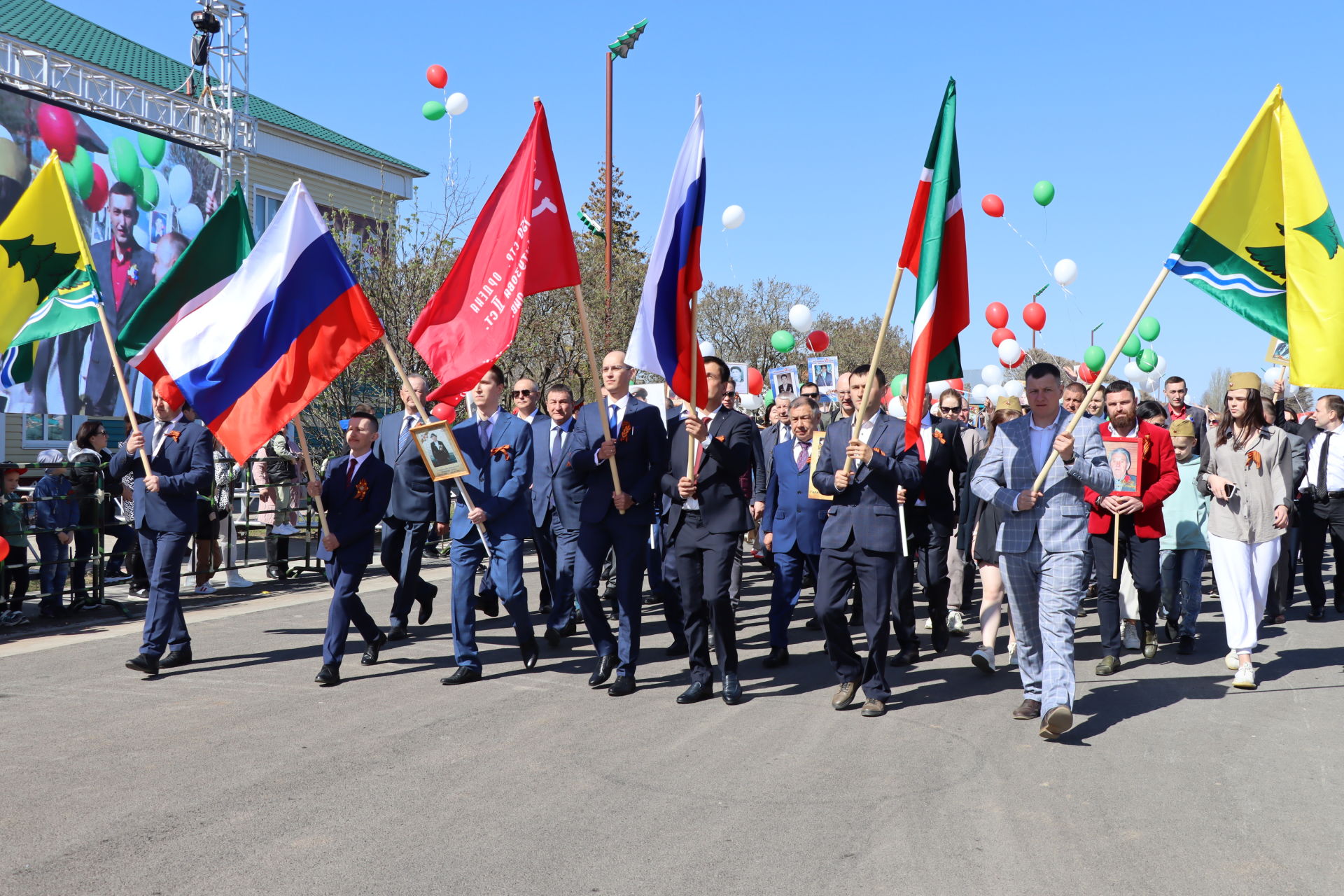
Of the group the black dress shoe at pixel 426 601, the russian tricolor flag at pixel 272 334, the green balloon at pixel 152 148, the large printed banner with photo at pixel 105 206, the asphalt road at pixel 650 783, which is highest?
the green balloon at pixel 152 148

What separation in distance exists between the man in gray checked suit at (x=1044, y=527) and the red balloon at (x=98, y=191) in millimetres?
15246

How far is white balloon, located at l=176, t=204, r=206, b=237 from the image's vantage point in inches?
753

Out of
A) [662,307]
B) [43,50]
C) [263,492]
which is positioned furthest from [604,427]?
[43,50]

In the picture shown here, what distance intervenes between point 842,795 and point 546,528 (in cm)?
517

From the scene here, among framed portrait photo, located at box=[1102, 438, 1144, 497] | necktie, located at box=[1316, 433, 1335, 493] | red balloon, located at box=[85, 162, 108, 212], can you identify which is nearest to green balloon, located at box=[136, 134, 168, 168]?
red balloon, located at box=[85, 162, 108, 212]

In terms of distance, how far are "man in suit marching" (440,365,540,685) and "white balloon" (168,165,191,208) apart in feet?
41.5

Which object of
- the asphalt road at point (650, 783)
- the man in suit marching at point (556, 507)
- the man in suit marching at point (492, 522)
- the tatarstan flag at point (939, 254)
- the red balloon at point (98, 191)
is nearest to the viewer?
the asphalt road at point (650, 783)

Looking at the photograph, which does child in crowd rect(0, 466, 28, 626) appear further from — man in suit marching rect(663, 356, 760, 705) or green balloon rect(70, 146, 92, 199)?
green balloon rect(70, 146, 92, 199)

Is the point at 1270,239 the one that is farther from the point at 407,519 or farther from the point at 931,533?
the point at 407,519

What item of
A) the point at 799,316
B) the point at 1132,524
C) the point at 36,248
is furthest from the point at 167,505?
the point at 799,316

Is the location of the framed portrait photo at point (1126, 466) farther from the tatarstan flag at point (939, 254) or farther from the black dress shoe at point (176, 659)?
the black dress shoe at point (176, 659)

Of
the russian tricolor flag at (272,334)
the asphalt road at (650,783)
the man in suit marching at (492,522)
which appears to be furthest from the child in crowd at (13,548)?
the man in suit marching at (492,522)

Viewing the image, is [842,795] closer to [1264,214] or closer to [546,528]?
[1264,214]

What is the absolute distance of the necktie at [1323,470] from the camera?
11180mm
